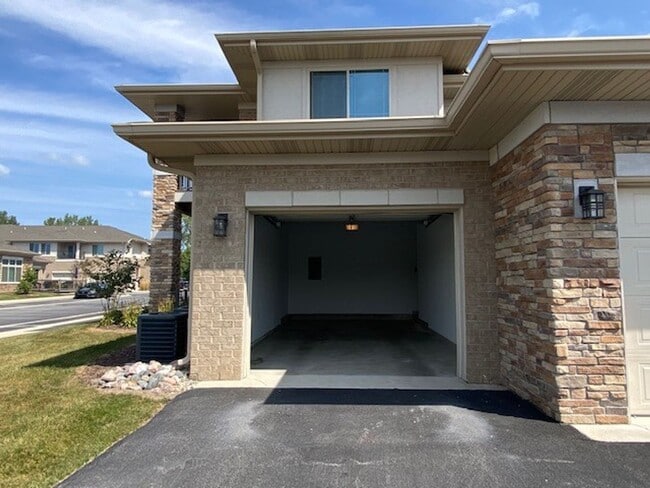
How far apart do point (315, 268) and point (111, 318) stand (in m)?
6.99

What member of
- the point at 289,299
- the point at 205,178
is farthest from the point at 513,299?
the point at 289,299

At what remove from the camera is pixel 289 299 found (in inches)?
568

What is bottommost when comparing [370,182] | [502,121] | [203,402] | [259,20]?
[203,402]

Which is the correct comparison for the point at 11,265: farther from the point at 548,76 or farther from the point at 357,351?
the point at 548,76

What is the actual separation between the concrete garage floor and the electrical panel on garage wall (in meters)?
2.27

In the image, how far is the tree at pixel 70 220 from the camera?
82.2 metres

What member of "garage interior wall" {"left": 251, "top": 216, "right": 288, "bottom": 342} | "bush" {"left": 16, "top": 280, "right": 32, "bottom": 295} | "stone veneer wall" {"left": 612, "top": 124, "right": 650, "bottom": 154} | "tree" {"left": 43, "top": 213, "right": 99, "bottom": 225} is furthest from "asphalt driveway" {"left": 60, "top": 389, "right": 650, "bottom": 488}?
"tree" {"left": 43, "top": 213, "right": 99, "bottom": 225}

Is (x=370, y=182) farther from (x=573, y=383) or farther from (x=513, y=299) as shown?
(x=573, y=383)

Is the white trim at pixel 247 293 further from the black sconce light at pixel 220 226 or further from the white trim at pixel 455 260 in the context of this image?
the black sconce light at pixel 220 226

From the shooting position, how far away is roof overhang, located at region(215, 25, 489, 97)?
7.60m

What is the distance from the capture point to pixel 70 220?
85.2 m

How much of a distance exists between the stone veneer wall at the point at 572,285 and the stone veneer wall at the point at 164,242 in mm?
10559

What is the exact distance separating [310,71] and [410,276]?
8276mm

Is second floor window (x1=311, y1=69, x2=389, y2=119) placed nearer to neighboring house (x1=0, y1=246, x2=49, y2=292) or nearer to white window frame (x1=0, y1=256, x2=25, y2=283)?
neighboring house (x1=0, y1=246, x2=49, y2=292)
